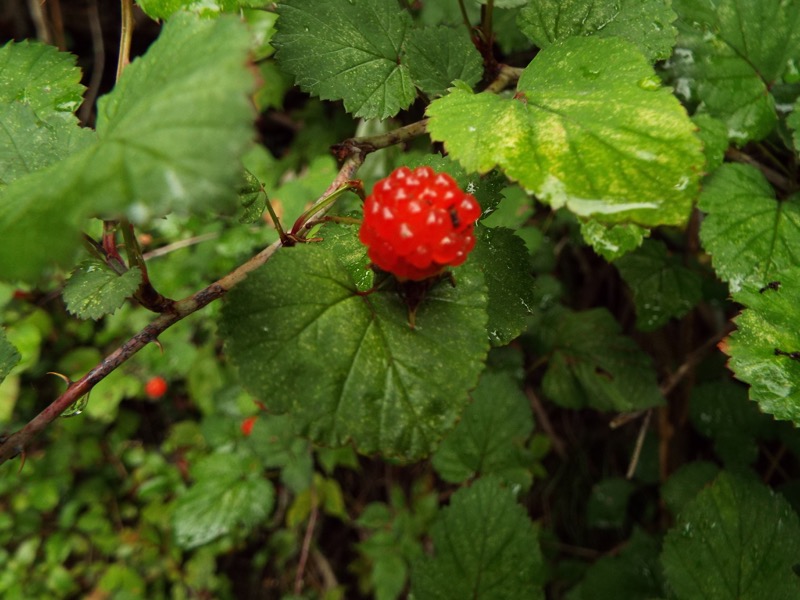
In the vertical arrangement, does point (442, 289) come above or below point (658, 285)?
above

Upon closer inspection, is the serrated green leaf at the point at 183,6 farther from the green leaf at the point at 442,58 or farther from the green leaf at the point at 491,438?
the green leaf at the point at 491,438

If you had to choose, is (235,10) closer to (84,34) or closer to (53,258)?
(53,258)

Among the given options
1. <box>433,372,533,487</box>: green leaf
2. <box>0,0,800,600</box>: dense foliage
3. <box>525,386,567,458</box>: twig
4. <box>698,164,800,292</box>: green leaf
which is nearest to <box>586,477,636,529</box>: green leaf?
<box>0,0,800,600</box>: dense foliage

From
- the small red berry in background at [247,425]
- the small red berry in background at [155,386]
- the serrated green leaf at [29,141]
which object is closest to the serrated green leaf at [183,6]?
the serrated green leaf at [29,141]

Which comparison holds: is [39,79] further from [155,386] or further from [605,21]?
[155,386]

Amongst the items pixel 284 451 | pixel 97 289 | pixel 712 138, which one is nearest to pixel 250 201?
pixel 97 289

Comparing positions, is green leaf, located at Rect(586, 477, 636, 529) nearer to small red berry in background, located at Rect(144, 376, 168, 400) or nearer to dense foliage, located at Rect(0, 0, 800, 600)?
dense foliage, located at Rect(0, 0, 800, 600)
